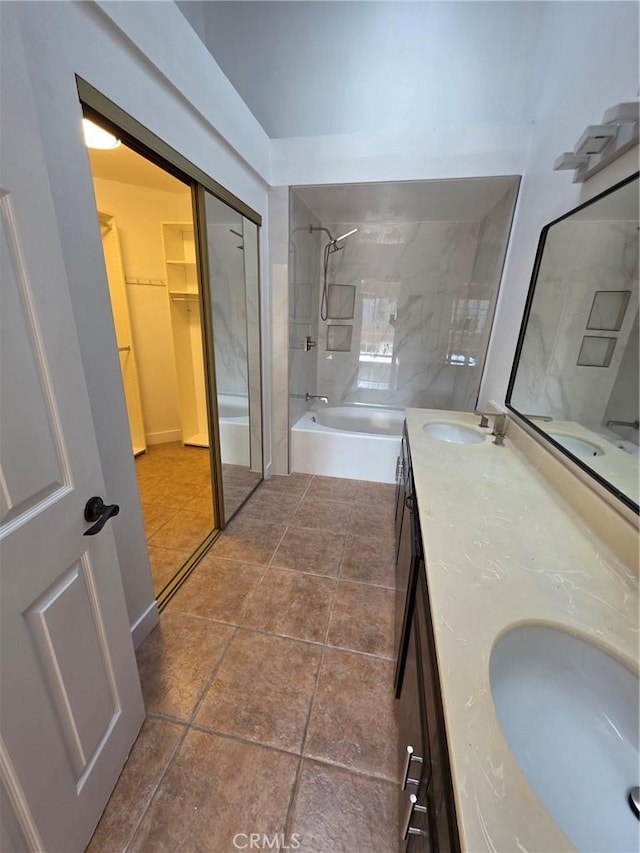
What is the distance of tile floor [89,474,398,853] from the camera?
1.01 metres

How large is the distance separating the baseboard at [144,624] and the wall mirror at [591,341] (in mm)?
1904

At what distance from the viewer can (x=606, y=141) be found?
3.81ft

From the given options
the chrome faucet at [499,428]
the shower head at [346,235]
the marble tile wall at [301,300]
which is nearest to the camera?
the chrome faucet at [499,428]

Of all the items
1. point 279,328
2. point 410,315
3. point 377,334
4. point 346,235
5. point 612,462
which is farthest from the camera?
point 377,334

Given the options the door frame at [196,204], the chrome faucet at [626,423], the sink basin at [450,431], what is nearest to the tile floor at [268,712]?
the door frame at [196,204]

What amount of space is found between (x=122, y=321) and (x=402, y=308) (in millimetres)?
2848

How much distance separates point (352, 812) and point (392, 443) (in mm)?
2247

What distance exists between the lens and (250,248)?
2.42 m

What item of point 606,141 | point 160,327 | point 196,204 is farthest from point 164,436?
point 606,141

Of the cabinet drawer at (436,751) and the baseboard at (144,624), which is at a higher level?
the cabinet drawer at (436,751)

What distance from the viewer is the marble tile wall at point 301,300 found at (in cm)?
277

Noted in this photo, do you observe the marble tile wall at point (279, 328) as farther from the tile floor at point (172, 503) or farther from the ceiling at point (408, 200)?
the tile floor at point (172, 503)

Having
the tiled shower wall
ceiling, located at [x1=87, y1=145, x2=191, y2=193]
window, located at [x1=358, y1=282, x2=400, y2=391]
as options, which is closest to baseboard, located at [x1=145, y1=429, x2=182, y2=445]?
the tiled shower wall

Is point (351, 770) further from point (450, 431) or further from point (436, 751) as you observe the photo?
point (450, 431)
